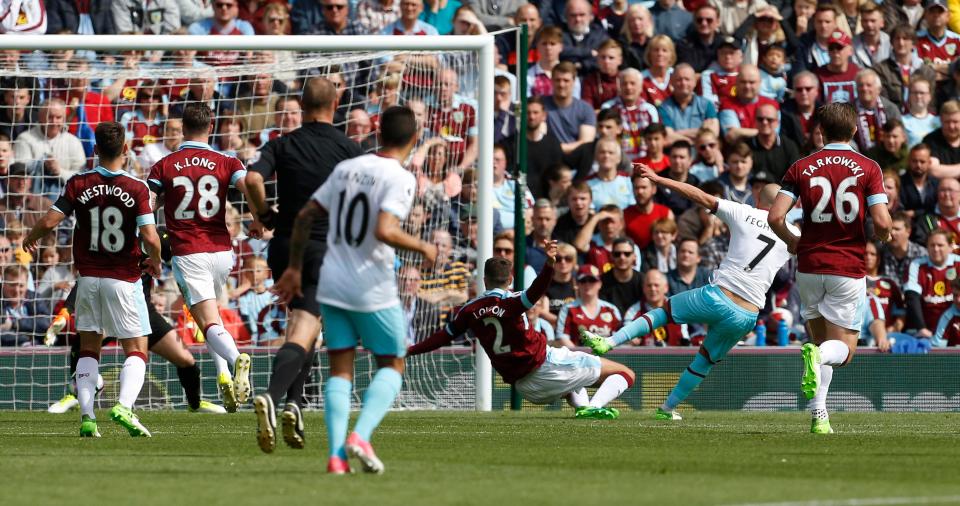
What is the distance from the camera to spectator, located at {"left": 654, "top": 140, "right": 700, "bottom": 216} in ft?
60.6

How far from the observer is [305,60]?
16672mm

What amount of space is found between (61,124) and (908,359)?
9461 millimetres

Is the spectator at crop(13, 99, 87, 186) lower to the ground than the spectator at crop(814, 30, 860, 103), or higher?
lower

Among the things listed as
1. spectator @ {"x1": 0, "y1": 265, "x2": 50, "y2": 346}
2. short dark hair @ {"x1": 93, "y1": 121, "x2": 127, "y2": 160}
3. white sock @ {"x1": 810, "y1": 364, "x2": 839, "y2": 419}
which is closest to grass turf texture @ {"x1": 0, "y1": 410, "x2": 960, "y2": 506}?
white sock @ {"x1": 810, "y1": 364, "x2": 839, "y2": 419}

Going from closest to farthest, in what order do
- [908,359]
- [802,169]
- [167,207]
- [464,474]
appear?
[464,474], [802,169], [167,207], [908,359]

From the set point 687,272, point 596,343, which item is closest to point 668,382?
point 687,272

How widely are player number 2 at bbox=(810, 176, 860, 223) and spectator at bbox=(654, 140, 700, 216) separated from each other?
695 centimetres

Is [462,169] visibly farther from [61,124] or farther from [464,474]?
[464,474]

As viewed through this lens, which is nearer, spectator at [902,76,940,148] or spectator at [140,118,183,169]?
spectator at [140,118,183,169]

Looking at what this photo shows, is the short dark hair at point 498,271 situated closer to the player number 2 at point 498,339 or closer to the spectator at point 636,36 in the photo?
the player number 2 at point 498,339

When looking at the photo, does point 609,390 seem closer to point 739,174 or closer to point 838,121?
point 838,121

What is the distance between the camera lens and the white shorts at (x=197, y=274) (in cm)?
1233

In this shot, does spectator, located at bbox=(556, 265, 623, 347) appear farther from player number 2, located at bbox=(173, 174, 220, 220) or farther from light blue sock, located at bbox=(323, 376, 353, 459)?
light blue sock, located at bbox=(323, 376, 353, 459)

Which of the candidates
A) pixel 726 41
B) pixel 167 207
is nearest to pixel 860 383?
pixel 726 41
